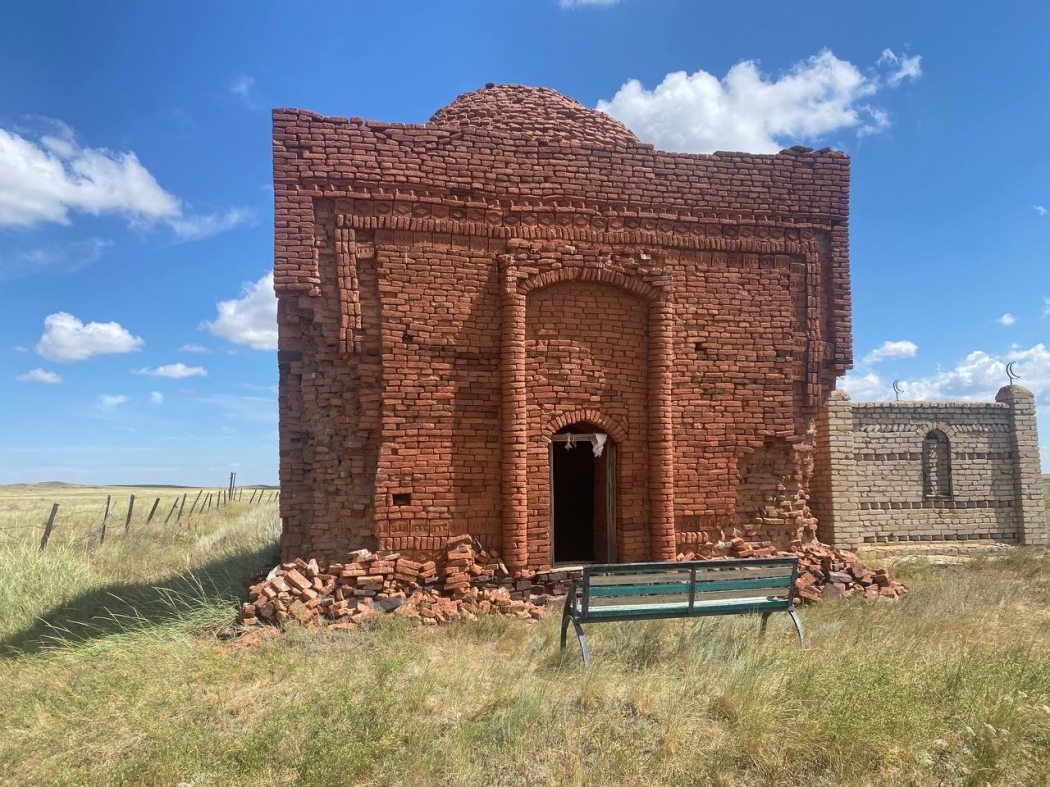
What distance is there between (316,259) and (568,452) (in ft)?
19.4

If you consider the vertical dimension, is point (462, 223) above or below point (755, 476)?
above

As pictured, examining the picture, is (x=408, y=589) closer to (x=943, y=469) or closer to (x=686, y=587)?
(x=686, y=587)

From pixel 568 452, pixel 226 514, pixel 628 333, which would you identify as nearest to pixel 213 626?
pixel 628 333

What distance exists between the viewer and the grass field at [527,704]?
3.85 metres

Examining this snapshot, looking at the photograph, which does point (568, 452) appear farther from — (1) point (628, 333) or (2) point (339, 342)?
(2) point (339, 342)

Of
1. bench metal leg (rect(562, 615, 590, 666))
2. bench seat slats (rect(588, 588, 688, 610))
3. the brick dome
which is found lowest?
bench metal leg (rect(562, 615, 590, 666))

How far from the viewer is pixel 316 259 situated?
7.46 meters

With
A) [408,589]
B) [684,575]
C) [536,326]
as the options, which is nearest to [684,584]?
[684,575]

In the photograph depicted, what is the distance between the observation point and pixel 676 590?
5.65 meters

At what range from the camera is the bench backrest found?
5543 mm

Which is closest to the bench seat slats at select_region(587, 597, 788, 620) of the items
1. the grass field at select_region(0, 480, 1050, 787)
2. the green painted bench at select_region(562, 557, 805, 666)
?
the green painted bench at select_region(562, 557, 805, 666)

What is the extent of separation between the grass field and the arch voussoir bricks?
5.41 feet

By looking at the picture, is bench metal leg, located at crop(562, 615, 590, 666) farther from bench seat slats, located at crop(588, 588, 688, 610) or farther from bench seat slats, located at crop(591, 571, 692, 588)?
bench seat slats, located at crop(591, 571, 692, 588)

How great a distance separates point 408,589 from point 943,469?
410 inches
